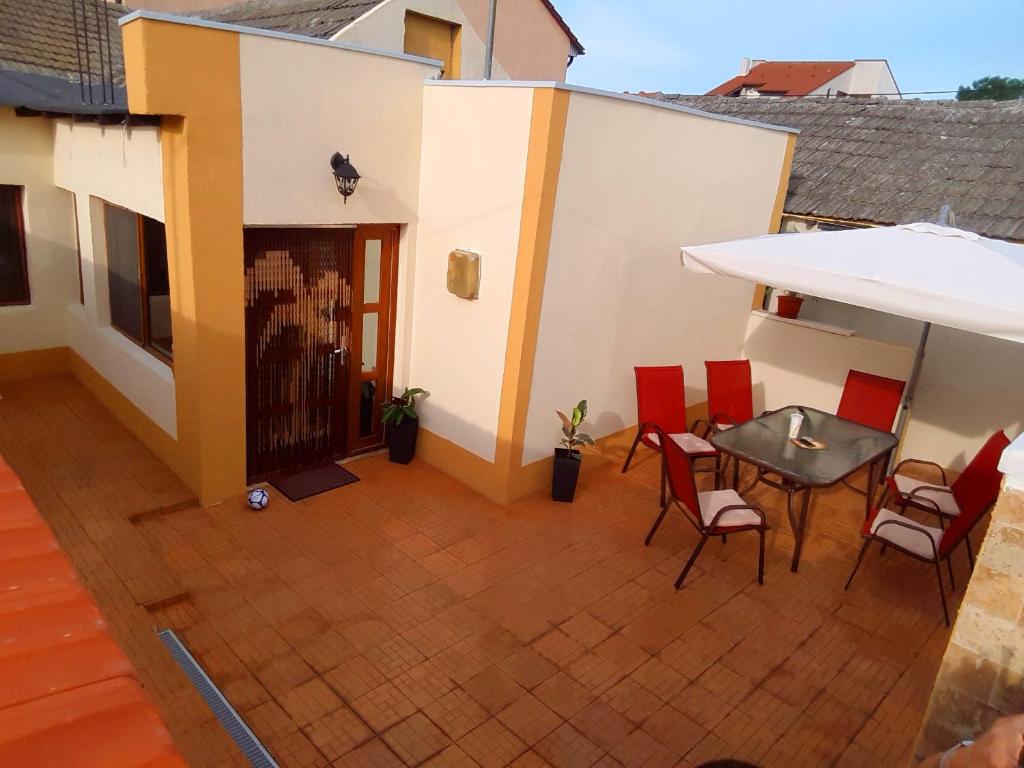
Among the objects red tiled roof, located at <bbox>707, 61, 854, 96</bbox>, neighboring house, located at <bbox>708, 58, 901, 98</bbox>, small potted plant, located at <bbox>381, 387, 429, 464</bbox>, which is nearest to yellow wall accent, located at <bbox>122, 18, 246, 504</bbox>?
small potted plant, located at <bbox>381, 387, 429, 464</bbox>

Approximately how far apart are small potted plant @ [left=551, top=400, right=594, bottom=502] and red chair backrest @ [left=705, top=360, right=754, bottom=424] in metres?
1.91

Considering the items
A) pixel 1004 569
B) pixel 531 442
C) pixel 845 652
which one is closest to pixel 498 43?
pixel 531 442

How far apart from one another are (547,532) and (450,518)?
0.95 meters

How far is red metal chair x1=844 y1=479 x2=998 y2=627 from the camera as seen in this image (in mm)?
5570

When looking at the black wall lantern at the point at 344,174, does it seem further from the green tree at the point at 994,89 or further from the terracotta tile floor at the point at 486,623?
the green tree at the point at 994,89

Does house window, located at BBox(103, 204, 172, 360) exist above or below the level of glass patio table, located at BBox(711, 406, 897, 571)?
above

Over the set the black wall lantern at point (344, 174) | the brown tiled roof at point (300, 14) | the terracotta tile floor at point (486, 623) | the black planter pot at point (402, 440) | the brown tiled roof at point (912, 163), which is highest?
the brown tiled roof at point (300, 14)

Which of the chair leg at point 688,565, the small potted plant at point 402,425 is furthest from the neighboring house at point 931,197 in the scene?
the small potted plant at point 402,425

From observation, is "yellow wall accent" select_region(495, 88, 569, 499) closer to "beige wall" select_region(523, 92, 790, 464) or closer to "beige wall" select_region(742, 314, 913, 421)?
"beige wall" select_region(523, 92, 790, 464)

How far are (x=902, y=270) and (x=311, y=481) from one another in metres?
5.71

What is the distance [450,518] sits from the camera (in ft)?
22.5

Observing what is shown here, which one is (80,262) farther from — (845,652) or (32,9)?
(845,652)

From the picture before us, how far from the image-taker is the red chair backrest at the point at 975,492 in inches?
219

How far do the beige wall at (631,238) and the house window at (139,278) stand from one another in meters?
3.96
